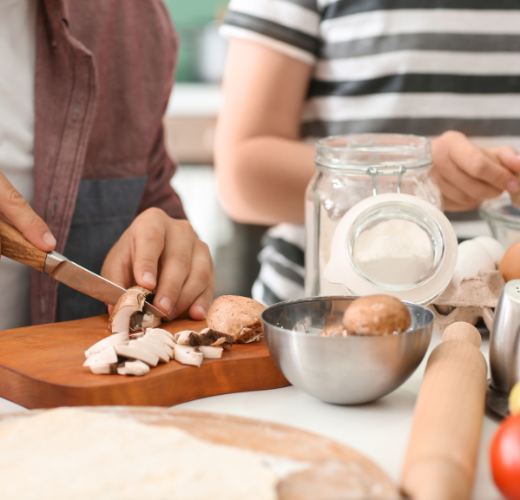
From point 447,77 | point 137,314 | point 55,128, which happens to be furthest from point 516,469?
point 447,77

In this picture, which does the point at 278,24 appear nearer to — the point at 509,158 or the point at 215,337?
the point at 509,158

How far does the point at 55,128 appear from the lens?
3.29ft

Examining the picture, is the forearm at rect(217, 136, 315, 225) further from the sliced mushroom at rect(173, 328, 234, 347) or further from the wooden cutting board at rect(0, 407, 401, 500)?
the wooden cutting board at rect(0, 407, 401, 500)

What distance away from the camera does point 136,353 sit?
624mm

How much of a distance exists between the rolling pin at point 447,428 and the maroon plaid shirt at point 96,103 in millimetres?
709

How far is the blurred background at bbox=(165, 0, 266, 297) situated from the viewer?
3.14 metres

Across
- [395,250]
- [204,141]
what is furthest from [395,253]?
[204,141]

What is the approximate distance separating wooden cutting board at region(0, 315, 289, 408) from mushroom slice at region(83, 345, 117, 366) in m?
0.01

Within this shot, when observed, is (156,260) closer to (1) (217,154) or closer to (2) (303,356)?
(2) (303,356)

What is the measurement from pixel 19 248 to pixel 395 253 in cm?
50

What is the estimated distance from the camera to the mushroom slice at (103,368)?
0.61 metres

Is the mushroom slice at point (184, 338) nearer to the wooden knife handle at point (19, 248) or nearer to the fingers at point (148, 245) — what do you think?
the fingers at point (148, 245)

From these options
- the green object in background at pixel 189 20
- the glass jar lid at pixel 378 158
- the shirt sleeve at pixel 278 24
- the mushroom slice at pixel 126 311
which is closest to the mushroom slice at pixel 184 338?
the mushroom slice at pixel 126 311

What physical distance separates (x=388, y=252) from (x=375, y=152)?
0.16m
